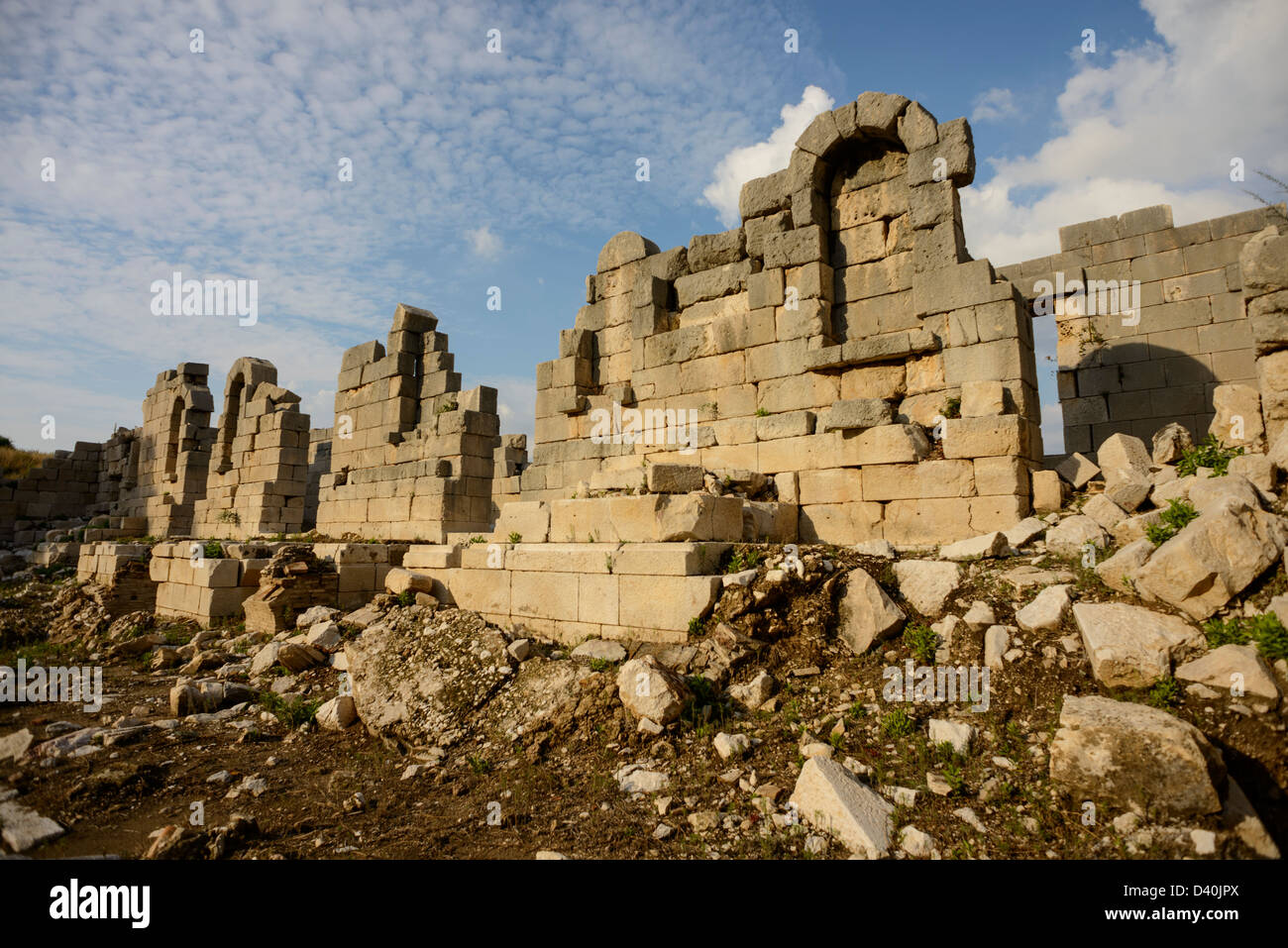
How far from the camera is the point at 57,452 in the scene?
24.2 metres

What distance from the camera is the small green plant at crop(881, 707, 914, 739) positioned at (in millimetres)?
4207

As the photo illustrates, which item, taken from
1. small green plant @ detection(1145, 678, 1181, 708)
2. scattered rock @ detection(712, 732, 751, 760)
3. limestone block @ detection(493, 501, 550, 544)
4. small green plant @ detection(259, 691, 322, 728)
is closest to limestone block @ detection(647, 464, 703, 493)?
limestone block @ detection(493, 501, 550, 544)

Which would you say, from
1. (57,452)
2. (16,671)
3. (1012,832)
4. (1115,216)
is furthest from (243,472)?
(1115,216)

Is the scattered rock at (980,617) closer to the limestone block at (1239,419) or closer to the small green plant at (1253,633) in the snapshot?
the small green plant at (1253,633)

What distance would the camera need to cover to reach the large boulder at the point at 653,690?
464 cm

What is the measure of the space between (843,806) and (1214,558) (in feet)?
9.07

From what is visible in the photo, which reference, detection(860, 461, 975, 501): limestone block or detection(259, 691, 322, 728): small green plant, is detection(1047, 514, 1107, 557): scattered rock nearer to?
detection(860, 461, 975, 501): limestone block

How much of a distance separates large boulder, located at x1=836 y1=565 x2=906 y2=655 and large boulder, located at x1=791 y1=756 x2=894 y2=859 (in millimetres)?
1579

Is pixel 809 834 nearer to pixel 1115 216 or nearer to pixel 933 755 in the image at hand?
pixel 933 755

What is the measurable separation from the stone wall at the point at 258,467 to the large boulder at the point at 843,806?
14594 mm

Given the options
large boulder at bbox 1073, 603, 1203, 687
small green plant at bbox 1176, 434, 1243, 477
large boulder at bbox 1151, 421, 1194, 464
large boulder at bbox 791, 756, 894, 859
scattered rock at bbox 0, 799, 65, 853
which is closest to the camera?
large boulder at bbox 791, 756, 894, 859

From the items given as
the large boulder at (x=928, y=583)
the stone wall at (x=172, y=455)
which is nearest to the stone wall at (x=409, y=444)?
the stone wall at (x=172, y=455)
